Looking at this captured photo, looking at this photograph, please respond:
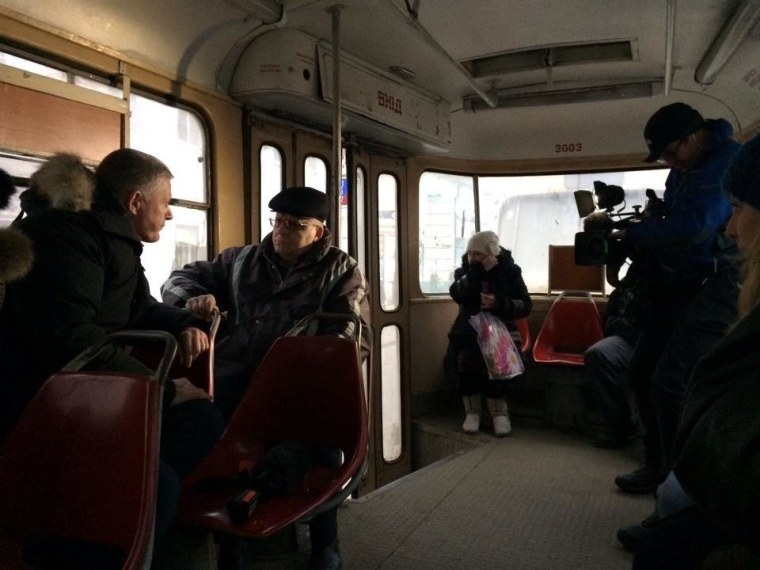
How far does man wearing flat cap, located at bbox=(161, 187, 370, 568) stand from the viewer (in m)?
2.52

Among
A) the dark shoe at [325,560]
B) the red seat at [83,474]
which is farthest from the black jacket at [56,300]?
the dark shoe at [325,560]

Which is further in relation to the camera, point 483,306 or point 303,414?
point 483,306

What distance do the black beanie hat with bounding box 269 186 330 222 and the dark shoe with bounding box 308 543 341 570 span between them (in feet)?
4.43

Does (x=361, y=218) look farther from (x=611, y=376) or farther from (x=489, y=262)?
(x=611, y=376)

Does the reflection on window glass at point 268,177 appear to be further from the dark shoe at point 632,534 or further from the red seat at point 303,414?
the dark shoe at point 632,534

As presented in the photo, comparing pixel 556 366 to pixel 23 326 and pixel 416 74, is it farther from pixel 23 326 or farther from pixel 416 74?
pixel 23 326

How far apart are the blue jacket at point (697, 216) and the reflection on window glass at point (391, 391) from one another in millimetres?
2686

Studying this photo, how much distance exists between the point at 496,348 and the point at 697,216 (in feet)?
6.74

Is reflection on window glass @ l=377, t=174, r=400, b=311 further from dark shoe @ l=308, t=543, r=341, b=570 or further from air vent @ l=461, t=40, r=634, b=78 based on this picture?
dark shoe @ l=308, t=543, r=341, b=570

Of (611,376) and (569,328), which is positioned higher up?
(569,328)

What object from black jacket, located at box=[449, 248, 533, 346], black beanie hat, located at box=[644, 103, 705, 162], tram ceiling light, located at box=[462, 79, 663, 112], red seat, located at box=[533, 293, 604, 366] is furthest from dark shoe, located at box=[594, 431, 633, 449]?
tram ceiling light, located at box=[462, 79, 663, 112]

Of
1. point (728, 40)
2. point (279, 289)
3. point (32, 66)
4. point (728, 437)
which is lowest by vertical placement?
point (728, 437)

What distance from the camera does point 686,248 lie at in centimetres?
240

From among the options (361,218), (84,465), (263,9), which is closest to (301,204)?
(263,9)
